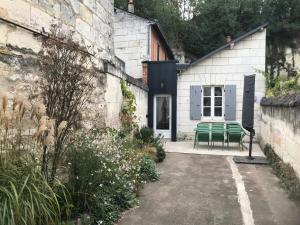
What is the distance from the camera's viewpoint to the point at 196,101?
12.6m

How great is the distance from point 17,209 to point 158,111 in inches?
409

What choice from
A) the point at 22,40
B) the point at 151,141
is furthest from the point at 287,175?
the point at 22,40

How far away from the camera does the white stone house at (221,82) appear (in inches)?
483

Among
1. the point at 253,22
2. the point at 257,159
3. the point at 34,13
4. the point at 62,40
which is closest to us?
the point at 34,13

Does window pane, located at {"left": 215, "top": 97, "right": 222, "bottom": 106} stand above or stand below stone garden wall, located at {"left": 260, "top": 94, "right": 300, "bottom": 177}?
above

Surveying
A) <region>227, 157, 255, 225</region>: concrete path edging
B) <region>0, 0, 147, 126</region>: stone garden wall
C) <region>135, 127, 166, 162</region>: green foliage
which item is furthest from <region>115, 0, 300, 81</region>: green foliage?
<region>0, 0, 147, 126</region>: stone garden wall

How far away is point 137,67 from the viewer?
14.1 metres

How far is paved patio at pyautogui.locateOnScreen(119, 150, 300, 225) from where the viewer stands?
4551mm

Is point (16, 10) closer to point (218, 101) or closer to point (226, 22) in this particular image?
point (218, 101)

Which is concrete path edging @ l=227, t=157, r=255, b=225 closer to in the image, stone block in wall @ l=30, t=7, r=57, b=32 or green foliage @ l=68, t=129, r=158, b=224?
green foliage @ l=68, t=129, r=158, b=224

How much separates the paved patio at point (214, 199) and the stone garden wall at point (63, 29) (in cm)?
190

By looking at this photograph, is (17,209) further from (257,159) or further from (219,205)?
(257,159)

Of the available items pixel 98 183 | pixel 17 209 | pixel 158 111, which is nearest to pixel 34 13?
pixel 98 183

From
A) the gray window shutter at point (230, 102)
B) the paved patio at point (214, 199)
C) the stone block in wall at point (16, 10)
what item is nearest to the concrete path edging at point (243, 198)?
the paved patio at point (214, 199)
